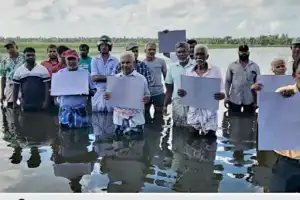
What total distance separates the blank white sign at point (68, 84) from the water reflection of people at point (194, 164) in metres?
0.98

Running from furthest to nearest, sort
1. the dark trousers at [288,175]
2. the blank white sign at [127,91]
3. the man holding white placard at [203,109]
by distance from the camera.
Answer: the man holding white placard at [203,109] → the blank white sign at [127,91] → the dark trousers at [288,175]

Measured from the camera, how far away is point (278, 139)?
85.4 inches

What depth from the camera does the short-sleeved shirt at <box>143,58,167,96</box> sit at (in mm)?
5109

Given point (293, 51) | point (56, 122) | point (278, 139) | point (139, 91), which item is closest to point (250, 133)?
point (293, 51)

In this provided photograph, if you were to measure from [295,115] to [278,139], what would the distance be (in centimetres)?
14

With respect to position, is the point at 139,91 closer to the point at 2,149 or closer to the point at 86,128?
the point at 86,128

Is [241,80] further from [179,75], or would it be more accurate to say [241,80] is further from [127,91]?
[127,91]

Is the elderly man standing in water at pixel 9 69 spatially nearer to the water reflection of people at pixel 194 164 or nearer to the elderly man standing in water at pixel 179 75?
the elderly man standing in water at pixel 179 75

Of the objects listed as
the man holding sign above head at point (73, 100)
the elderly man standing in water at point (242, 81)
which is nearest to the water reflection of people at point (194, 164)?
the man holding sign above head at point (73, 100)

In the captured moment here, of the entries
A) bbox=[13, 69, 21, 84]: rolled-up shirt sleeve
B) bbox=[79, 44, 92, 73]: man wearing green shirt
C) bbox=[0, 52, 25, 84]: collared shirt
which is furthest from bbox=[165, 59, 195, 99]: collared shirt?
bbox=[0, 52, 25, 84]: collared shirt

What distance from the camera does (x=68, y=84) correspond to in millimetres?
4152

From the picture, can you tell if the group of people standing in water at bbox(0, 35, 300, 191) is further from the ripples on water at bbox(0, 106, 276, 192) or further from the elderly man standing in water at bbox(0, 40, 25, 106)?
the ripples on water at bbox(0, 106, 276, 192)

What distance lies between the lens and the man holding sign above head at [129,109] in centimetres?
389

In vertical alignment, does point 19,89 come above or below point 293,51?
below
